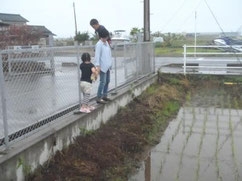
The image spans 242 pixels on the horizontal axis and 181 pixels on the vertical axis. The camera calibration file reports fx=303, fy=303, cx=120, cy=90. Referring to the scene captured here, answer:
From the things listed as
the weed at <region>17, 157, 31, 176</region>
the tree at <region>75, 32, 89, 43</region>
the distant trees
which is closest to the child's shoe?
the weed at <region>17, 157, 31, 176</region>

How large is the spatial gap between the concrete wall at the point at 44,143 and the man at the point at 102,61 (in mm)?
266

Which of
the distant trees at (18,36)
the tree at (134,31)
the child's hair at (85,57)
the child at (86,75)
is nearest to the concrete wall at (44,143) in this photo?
the child at (86,75)

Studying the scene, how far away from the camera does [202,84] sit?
1173 centimetres

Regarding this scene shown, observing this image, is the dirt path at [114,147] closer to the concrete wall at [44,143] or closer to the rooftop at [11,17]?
the concrete wall at [44,143]

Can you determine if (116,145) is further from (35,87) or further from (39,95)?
(35,87)

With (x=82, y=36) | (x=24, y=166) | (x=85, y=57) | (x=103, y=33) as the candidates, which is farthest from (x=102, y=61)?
(x=82, y=36)

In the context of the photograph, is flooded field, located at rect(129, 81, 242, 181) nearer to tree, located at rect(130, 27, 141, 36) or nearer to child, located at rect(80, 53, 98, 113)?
child, located at rect(80, 53, 98, 113)

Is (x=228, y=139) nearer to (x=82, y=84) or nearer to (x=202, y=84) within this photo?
(x=82, y=84)

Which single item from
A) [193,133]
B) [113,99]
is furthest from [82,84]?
[193,133]

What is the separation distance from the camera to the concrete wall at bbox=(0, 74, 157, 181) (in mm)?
3572

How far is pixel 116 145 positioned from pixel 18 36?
A: 12828 mm

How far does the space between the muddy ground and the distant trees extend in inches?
377

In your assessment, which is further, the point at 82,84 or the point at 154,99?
the point at 154,99

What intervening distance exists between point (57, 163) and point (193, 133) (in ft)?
10.5
